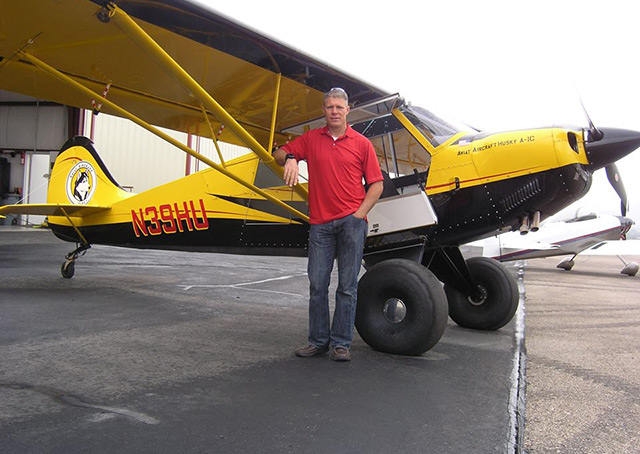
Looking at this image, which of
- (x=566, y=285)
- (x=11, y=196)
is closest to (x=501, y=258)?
(x=566, y=285)

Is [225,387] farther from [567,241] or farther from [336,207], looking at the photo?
[567,241]

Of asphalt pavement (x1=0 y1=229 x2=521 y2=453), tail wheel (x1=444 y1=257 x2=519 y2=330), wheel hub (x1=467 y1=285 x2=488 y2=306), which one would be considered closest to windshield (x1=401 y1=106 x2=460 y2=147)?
tail wheel (x1=444 y1=257 x2=519 y2=330)

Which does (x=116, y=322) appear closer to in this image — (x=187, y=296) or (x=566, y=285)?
(x=187, y=296)

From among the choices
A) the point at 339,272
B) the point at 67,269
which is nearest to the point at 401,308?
the point at 339,272

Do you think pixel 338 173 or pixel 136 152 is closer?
pixel 338 173

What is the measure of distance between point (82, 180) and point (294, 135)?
12.1ft

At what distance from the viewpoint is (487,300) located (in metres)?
4.64

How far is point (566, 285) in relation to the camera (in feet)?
33.3

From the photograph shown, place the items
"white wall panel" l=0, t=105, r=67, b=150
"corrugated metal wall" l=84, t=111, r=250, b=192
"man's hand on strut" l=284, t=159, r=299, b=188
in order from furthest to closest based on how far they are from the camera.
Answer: "corrugated metal wall" l=84, t=111, r=250, b=192 → "white wall panel" l=0, t=105, r=67, b=150 → "man's hand on strut" l=284, t=159, r=299, b=188

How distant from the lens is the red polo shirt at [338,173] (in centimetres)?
326

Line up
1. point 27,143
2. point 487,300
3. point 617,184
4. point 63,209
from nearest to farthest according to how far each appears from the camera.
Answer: point 617,184, point 487,300, point 63,209, point 27,143

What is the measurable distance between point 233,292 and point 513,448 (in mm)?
4935

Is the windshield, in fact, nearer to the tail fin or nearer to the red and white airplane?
the tail fin

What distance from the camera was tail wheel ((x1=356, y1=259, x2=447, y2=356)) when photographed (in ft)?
10.9
